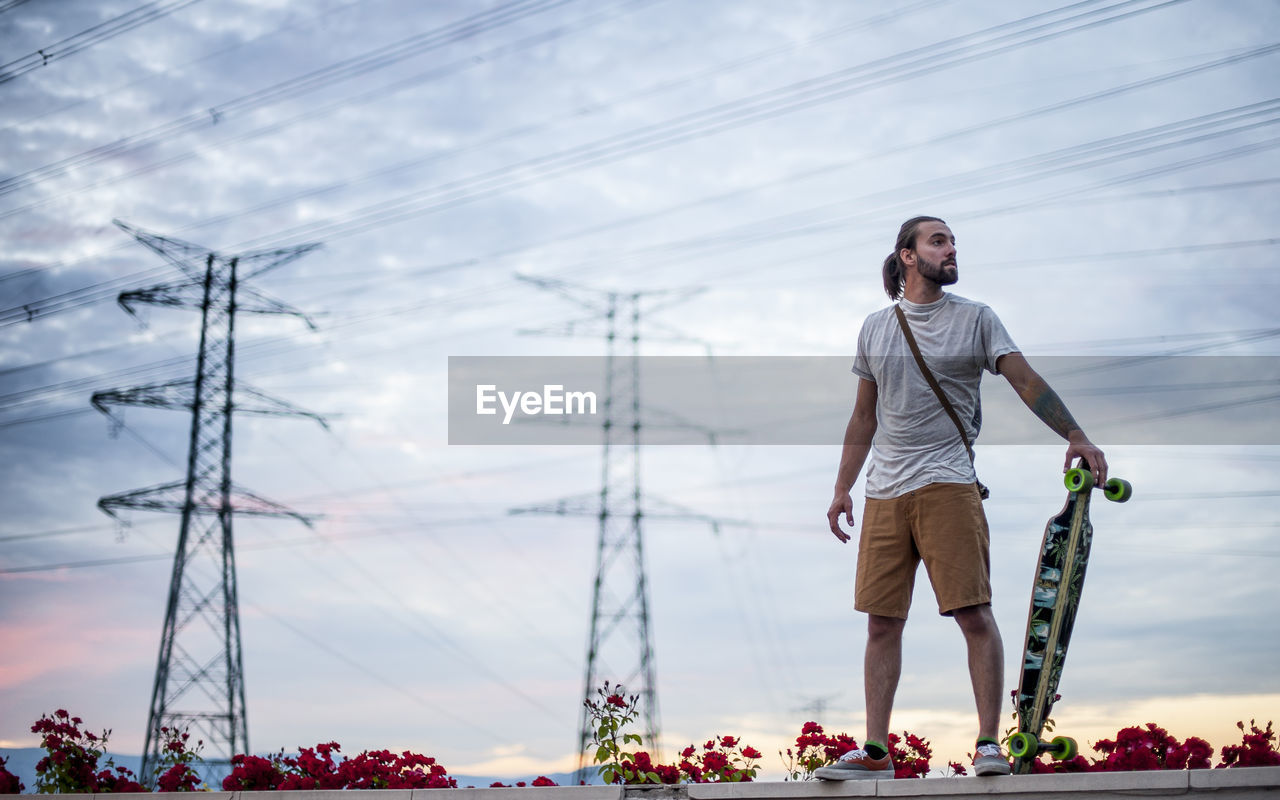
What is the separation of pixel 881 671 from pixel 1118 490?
133 centimetres

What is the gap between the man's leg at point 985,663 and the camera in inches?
204

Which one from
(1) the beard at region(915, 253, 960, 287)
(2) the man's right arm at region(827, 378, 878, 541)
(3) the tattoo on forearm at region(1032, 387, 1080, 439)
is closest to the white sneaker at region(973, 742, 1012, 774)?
(2) the man's right arm at region(827, 378, 878, 541)

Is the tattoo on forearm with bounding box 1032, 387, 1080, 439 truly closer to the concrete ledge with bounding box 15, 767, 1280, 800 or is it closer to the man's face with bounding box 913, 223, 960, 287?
the man's face with bounding box 913, 223, 960, 287

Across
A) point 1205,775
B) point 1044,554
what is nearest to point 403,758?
point 1044,554

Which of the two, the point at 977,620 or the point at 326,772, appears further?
the point at 326,772

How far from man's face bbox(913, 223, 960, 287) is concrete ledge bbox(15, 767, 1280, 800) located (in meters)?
2.26

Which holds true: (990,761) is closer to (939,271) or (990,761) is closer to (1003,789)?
(1003,789)

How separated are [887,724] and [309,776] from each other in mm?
3424

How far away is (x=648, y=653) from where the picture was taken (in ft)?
69.5

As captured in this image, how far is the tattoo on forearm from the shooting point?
5266mm

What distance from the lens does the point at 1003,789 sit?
5098 millimetres

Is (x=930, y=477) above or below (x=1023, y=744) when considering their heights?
above

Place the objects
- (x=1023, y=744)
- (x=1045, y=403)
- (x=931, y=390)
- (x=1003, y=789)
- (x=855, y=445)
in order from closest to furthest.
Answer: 1. (x=1003, y=789)
2. (x=1023, y=744)
3. (x=1045, y=403)
4. (x=931, y=390)
5. (x=855, y=445)

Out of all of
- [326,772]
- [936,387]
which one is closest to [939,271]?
[936,387]
